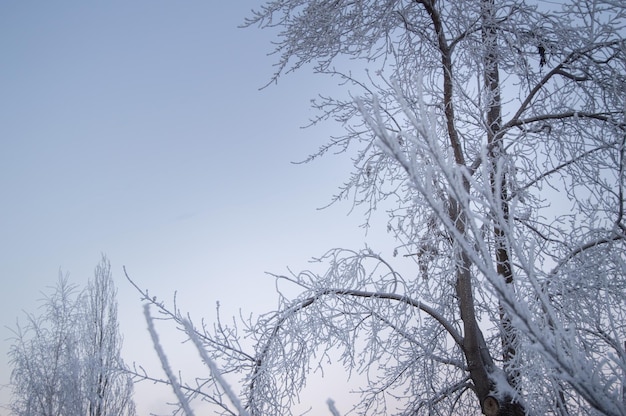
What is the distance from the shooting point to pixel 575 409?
4469mm

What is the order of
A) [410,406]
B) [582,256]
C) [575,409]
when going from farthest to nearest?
1. [410,406]
2. [575,409]
3. [582,256]

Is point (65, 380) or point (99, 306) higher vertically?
point (99, 306)

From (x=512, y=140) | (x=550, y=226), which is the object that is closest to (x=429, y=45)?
(x=512, y=140)

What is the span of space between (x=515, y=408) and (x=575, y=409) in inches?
25.7

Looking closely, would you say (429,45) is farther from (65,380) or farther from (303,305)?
(65,380)

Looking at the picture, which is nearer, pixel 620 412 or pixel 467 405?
pixel 620 412

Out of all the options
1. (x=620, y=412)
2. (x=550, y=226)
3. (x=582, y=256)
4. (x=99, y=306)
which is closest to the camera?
(x=620, y=412)

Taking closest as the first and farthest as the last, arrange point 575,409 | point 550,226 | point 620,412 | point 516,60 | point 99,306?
point 620,412
point 575,409
point 516,60
point 550,226
point 99,306

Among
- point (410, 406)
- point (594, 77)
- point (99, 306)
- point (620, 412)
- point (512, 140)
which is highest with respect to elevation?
point (99, 306)

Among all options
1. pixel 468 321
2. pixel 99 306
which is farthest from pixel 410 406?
pixel 99 306

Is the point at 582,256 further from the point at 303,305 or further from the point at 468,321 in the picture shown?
the point at 303,305

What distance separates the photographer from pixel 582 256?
408cm

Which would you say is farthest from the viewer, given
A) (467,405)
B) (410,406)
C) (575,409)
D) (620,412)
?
(467,405)

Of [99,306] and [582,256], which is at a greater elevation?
[99,306]
